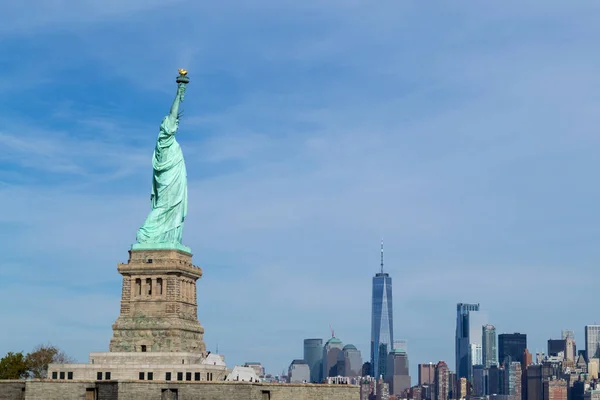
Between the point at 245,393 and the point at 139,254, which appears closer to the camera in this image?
the point at 245,393

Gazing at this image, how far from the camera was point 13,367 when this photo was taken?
107125mm

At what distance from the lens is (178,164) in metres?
103

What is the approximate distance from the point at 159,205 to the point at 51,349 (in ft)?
69.5

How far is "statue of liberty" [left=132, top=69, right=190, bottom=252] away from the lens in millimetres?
101312

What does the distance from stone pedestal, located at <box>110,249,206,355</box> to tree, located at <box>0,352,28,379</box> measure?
13.7 metres

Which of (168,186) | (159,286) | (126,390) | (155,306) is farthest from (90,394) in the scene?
(168,186)

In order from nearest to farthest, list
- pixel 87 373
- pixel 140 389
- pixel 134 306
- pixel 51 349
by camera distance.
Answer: pixel 140 389 < pixel 87 373 < pixel 134 306 < pixel 51 349

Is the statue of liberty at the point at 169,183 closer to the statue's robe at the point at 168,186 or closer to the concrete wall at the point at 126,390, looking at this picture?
the statue's robe at the point at 168,186

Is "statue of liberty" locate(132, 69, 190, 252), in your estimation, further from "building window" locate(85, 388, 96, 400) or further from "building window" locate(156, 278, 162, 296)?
"building window" locate(85, 388, 96, 400)

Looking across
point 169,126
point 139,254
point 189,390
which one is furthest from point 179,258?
point 189,390

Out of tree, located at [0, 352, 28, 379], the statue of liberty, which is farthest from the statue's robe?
tree, located at [0, 352, 28, 379]

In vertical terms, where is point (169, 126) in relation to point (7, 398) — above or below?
above

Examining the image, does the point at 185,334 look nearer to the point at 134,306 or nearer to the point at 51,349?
the point at 134,306

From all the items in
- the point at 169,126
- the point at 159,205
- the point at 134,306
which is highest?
the point at 169,126
